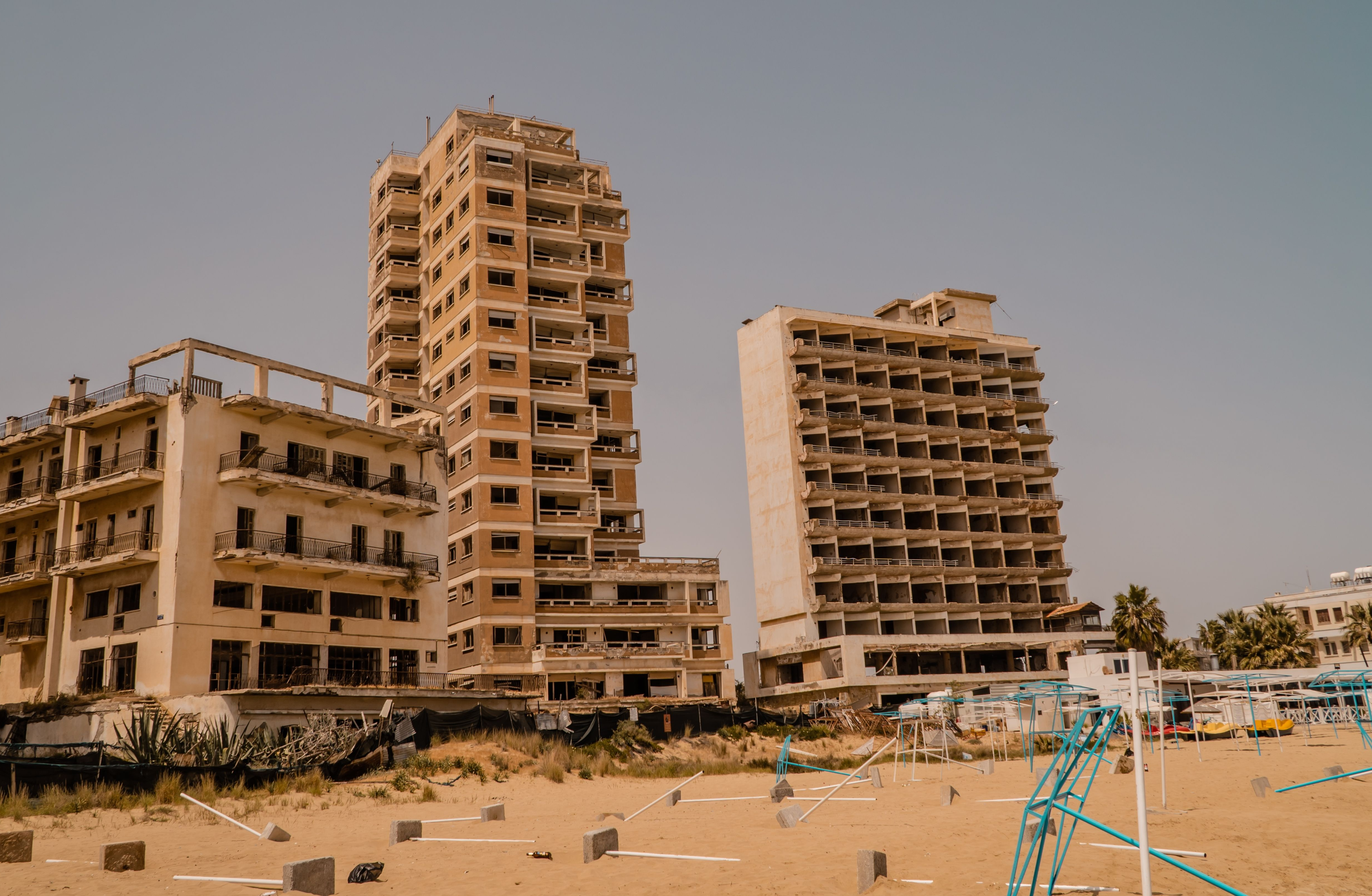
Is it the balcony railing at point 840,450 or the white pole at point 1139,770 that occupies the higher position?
the balcony railing at point 840,450

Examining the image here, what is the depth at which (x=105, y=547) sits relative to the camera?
44.1m

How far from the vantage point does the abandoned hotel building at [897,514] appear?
78.2 m

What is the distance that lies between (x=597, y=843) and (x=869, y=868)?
5.04 metres

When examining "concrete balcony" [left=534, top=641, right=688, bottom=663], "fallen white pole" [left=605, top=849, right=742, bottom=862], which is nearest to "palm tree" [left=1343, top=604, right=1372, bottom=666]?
"concrete balcony" [left=534, top=641, right=688, bottom=663]

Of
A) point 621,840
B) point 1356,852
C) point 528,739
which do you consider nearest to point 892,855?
point 621,840

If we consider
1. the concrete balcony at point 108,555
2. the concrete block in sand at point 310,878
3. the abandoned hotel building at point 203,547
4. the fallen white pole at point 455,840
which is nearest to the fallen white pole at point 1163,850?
the fallen white pole at point 455,840

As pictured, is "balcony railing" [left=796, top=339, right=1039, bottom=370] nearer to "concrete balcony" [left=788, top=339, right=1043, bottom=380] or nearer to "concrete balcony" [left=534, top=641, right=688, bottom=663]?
"concrete balcony" [left=788, top=339, right=1043, bottom=380]

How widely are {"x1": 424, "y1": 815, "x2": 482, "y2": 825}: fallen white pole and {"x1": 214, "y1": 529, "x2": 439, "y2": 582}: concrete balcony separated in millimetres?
22179

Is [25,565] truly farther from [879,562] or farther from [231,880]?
[879,562]

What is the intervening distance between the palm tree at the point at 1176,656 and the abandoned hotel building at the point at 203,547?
176 feet

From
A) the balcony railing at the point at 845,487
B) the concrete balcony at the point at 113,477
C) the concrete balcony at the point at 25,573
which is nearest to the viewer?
the concrete balcony at the point at 113,477

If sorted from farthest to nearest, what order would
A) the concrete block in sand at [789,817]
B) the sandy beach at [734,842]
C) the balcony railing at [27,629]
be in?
the balcony railing at [27,629] → the concrete block in sand at [789,817] → the sandy beach at [734,842]

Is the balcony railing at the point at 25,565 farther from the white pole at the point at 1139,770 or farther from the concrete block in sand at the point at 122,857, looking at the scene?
the white pole at the point at 1139,770

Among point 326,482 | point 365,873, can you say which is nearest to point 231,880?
point 365,873
